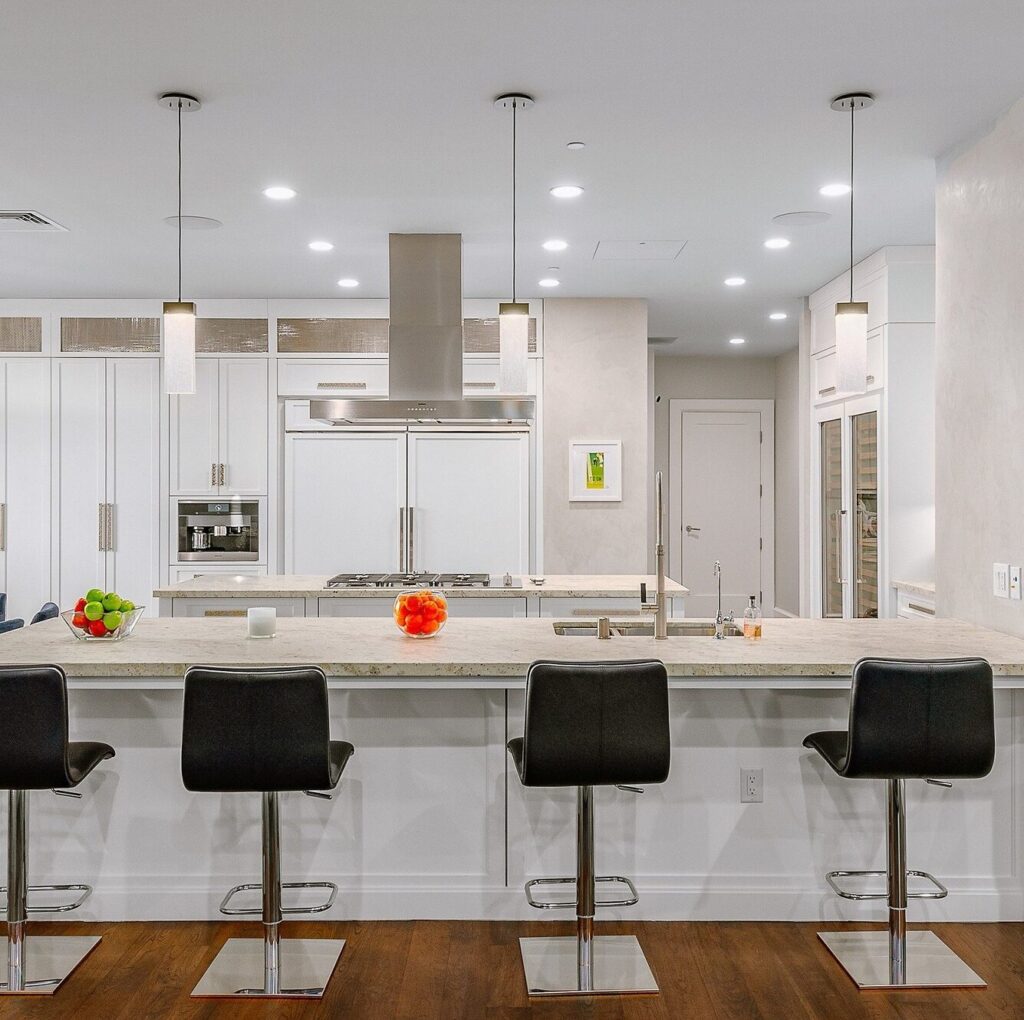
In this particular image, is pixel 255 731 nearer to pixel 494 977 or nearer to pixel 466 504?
pixel 494 977

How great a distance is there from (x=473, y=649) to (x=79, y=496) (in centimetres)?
457

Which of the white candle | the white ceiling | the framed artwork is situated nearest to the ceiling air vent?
the white ceiling

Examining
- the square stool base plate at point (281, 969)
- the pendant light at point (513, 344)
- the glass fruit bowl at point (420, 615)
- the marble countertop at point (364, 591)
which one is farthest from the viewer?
the marble countertop at point (364, 591)

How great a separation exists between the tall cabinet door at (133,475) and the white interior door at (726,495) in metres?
5.06

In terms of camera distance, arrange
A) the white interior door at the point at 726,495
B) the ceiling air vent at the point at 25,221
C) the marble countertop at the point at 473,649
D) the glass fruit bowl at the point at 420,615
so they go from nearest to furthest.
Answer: the marble countertop at the point at 473,649
the glass fruit bowl at the point at 420,615
the ceiling air vent at the point at 25,221
the white interior door at the point at 726,495

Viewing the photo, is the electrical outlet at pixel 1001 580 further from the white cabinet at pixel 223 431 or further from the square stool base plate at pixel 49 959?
the white cabinet at pixel 223 431

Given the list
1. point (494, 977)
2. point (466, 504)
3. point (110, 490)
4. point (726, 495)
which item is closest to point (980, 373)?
point (494, 977)

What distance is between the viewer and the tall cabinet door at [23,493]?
256 inches

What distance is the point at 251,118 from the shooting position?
11.2 feet

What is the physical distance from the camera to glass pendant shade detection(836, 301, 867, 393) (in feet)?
10.8

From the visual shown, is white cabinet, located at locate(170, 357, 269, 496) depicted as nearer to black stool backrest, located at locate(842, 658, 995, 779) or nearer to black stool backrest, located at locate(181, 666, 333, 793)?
black stool backrest, located at locate(181, 666, 333, 793)

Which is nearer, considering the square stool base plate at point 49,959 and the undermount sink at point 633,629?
the square stool base plate at point 49,959

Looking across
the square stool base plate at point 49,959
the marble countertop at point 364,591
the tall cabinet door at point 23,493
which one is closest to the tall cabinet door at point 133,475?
the tall cabinet door at point 23,493

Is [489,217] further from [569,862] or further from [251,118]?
[569,862]
